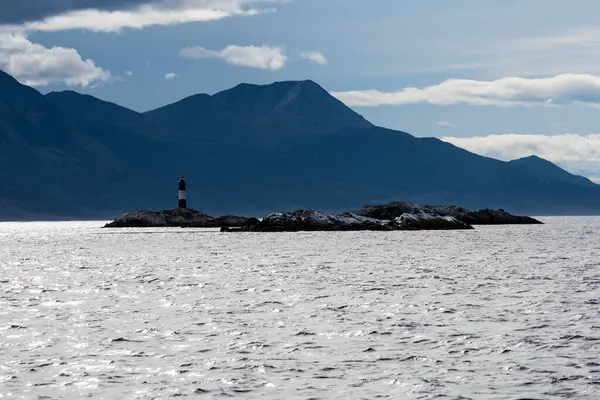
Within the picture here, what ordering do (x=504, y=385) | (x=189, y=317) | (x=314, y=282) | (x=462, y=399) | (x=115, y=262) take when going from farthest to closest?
(x=115, y=262), (x=314, y=282), (x=189, y=317), (x=504, y=385), (x=462, y=399)

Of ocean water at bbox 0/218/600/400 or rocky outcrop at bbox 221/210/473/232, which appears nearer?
ocean water at bbox 0/218/600/400

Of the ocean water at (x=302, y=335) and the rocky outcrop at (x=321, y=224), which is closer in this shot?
the ocean water at (x=302, y=335)

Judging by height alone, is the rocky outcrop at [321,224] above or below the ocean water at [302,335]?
above

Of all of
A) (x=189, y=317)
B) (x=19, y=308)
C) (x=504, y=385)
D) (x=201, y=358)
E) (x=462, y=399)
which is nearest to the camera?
(x=462, y=399)

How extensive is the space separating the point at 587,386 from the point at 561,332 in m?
10.6

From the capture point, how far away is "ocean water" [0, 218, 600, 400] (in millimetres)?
26422

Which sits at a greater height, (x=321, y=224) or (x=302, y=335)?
(x=321, y=224)

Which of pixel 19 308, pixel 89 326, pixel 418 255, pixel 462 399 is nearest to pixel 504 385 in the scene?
pixel 462 399

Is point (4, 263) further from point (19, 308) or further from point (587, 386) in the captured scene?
point (587, 386)

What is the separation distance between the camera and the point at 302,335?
119 ft

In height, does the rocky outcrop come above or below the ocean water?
above

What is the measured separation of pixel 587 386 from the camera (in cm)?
2623

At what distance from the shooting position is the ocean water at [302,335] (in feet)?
86.7

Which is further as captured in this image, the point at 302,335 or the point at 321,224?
the point at 321,224
